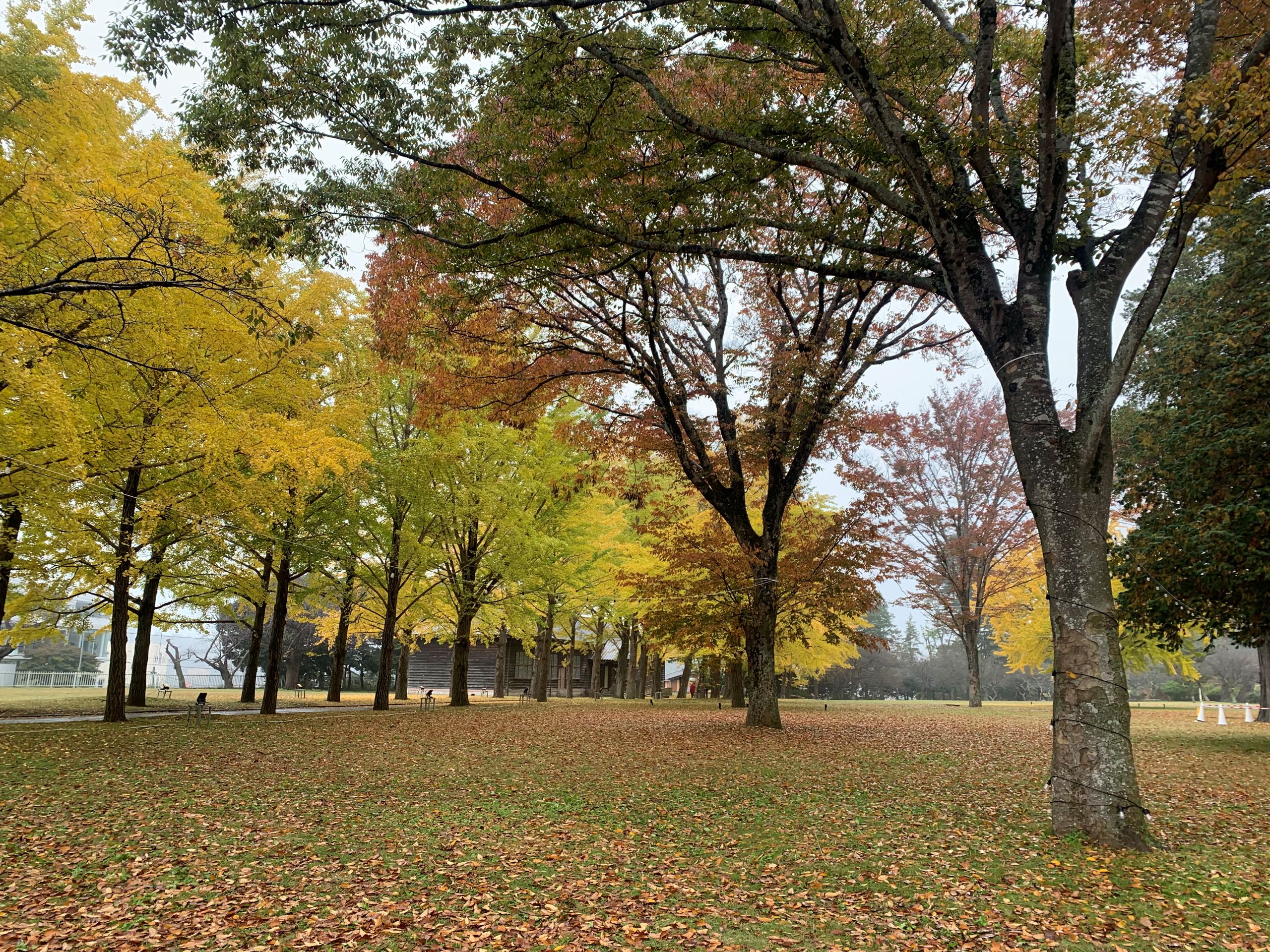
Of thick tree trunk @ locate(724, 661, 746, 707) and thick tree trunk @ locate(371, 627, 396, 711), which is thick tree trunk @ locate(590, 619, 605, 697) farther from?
thick tree trunk @ locate(371, 627, 396, 711)

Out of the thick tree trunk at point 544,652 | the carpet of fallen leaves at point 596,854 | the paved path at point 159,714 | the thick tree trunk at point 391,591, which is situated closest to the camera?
Answer: the carpet of fallen leaves at point 596,854

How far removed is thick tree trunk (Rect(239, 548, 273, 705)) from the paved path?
293cm

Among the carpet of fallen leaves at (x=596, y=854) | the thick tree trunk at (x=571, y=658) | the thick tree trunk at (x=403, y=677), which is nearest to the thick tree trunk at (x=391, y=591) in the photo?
the thick tree trunk at (x=403, y=677)

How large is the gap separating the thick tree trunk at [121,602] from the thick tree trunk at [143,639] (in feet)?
7.83

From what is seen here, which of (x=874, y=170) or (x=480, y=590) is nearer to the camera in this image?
(x=874, y=170)

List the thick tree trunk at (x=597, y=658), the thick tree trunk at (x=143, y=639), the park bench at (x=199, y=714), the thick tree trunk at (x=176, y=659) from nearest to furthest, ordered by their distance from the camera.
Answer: the park bench at (x=199, y=714) < the thick tree trunk at (x=143, y=639) < the thick tree trunk at (x=597, y=658) < the thick tree trunk at (x=176, y=659)

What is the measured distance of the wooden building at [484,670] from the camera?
134ft

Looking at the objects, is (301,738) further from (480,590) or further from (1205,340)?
(1205,340)

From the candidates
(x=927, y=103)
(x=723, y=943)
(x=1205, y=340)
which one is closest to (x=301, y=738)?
(x=723, y=943)

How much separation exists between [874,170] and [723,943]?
806 cm

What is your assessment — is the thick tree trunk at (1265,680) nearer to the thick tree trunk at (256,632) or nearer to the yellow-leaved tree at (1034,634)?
the yellow-leaved tree at (1034,634)

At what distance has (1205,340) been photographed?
1386 cm

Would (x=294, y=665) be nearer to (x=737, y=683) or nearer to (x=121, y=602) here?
(x=737, y=683)

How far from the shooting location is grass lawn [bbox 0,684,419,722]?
17.2m
